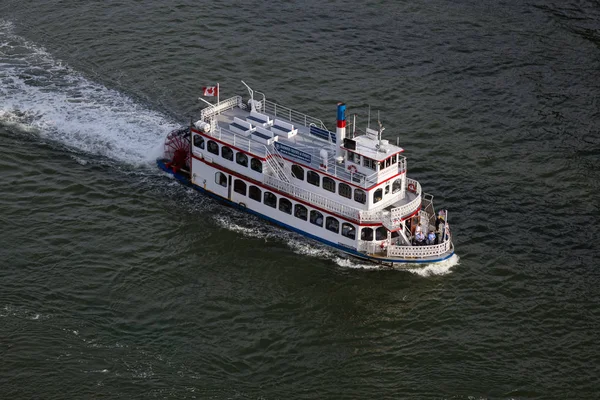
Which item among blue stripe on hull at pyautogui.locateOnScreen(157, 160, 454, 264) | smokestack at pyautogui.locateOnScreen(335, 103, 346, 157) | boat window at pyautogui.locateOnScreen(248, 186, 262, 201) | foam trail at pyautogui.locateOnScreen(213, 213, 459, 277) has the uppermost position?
smokestack at pyautogui.locateOnScreen(335, 103, 346, 157)

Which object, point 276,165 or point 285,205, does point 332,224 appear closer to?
point 285,205

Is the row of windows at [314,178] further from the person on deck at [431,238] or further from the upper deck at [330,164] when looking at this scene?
the person on deck at [431,238]

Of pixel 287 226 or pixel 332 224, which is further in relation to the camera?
pixel 287 226

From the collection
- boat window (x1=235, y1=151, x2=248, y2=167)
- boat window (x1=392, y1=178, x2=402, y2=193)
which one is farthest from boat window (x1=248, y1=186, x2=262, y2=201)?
boat window (x1=392, y1=178, x2=402, y2=193)

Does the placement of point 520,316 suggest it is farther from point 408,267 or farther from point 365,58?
point 365,58

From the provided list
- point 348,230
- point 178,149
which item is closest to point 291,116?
point 178,149

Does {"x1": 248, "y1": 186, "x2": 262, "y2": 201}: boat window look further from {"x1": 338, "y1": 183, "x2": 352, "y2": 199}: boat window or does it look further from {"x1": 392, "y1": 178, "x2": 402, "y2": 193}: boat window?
{"x1": 392, "y1": 178, "x2": 402, "y2": 193}: boat window
